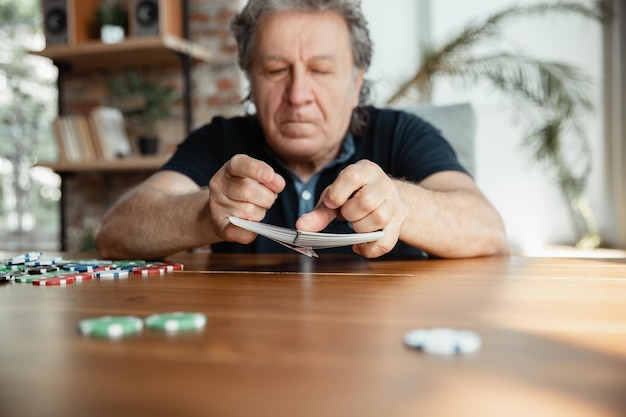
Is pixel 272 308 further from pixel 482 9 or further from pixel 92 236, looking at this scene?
pixel 482 9

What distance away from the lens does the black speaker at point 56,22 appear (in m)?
3.60

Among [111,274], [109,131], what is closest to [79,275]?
[111,274]

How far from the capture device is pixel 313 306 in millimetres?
598

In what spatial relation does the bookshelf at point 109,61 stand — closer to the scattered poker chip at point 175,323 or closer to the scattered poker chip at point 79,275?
the scattered poker chip at point 79,275

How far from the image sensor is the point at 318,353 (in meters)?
0.41

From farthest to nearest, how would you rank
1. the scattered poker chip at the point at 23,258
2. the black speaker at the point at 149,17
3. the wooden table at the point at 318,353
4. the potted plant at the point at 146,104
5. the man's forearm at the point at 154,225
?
the potted plant at the point at 146,104 < the black speaker at the point at 149,17 < the man's forearm at the point at 154,225 < the scattered poker chip at the point at 23,258 < the wooden table at the point at 318,353

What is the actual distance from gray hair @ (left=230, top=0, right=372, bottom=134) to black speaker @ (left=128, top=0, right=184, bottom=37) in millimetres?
1837

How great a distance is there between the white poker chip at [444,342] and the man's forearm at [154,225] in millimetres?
745

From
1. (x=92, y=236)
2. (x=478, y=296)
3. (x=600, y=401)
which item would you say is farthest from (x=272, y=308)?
(x=92, y=236)

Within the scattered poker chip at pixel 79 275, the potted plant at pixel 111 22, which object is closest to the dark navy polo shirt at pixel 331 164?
the scattered poker chip at pixel 79 275

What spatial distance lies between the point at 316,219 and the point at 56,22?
130 inches

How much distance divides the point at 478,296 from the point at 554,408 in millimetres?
368

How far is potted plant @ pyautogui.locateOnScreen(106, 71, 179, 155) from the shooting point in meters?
3.50

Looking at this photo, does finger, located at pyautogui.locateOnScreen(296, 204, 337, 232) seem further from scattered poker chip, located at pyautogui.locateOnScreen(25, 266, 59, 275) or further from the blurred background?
the blurred background
